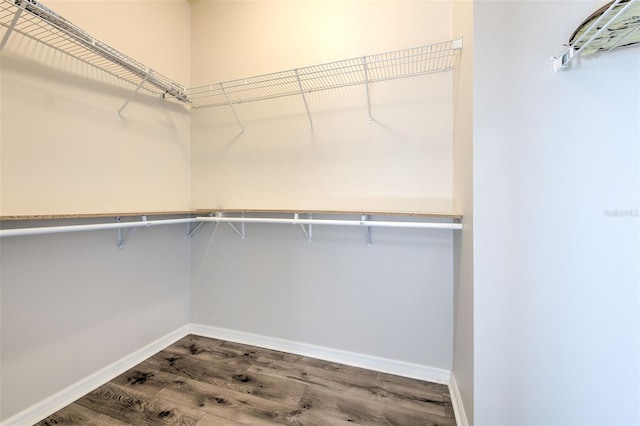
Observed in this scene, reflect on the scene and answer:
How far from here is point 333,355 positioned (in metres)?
1.70

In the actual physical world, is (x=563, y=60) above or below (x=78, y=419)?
above

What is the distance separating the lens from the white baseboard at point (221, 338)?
1247mm

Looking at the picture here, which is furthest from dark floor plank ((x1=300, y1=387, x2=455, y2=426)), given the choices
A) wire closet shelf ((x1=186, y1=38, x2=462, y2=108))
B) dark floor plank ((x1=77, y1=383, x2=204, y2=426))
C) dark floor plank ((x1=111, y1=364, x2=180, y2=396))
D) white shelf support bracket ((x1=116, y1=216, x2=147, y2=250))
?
wire closet shelf ((x1=186, y1=38, x2=462, y2=108))

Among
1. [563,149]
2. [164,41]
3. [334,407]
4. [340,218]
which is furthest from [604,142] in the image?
[164,41]

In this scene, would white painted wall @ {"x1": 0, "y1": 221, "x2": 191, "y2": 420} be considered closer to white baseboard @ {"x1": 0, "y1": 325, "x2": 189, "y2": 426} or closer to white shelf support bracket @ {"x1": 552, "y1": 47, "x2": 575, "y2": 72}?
white baseboard @ {"x1": 0, "y1": 325, "x2": 189, "y2": 426}

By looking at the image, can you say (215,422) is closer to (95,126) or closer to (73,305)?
(73,305)

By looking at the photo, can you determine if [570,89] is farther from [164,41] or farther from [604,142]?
[164,41]

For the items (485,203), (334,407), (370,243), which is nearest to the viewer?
(485,203)

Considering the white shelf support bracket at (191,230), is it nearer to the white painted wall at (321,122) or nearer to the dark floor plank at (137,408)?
the white painted wall at (321,122)

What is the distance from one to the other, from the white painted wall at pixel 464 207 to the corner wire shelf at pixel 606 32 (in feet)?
0.94

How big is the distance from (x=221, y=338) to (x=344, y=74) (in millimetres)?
2211

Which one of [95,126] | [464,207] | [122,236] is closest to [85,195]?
[122,236]

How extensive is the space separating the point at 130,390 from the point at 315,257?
134 cm

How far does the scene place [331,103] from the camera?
5.60ft
